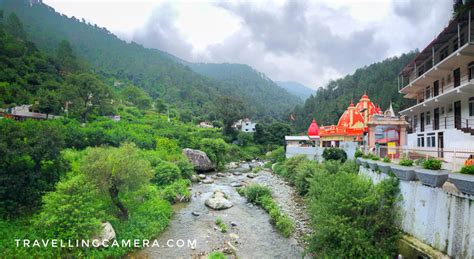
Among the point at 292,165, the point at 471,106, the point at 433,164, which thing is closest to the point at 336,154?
the point at 292,165

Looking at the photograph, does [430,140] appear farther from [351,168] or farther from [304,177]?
[304,177]

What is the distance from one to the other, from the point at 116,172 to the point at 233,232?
8647 mm

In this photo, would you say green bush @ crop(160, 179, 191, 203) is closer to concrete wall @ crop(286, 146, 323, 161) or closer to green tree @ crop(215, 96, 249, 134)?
concrete wall @ crop(286, 146, 323, 161)

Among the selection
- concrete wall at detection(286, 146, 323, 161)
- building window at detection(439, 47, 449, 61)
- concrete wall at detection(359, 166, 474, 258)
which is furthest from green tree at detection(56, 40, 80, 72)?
concrete wall at detection(359, 166, 474, 258)

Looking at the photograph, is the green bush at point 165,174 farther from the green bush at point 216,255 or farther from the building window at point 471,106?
the building window at point 471,106

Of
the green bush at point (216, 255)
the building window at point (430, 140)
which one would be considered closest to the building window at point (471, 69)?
the building window at point (430, 140)

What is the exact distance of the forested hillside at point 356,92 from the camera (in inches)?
2882

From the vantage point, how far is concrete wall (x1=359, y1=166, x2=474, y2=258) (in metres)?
8.67

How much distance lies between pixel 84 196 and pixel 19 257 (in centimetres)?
355

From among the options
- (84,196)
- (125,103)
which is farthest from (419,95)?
(125,103)

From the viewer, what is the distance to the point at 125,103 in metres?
77.8

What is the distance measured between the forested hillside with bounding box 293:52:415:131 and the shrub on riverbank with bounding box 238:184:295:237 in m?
49.3

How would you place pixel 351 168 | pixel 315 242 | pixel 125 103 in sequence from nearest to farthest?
pixel 315 242 < pixel 351 168 < pixel 125 103

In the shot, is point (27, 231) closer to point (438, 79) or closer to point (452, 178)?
point (452, 178)
